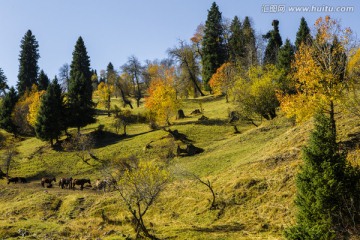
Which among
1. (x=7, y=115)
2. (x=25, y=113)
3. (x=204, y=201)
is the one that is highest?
(x=25, y=113)

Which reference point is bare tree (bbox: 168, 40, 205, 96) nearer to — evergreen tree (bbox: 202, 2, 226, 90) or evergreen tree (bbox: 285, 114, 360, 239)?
evergreen tree (bbox: 202, 2, 226, 90)

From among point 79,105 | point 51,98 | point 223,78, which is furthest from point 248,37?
point 51,98

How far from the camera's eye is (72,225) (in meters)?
25.0

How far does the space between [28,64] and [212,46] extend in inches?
2065

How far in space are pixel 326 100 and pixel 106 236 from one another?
18.4 metres

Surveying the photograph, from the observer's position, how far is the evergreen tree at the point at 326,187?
53.5ft

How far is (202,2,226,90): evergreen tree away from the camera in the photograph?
295ft

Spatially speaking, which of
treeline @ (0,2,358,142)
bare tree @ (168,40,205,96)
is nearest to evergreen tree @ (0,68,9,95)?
treeline @ (0,2,358,142)

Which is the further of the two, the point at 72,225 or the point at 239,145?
the point at 239,145

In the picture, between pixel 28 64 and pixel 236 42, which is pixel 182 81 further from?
pixel 28 64

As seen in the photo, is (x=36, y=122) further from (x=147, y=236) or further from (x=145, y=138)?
(x=147, y=236)

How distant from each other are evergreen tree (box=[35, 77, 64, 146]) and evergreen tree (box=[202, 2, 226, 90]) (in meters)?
40.6

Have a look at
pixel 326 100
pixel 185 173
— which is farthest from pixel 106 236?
pixel 326 100

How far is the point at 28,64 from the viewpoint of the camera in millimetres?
95375
